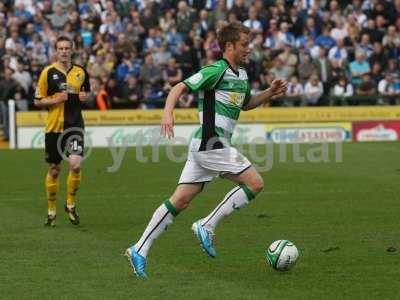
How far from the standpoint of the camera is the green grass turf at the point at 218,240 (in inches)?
328

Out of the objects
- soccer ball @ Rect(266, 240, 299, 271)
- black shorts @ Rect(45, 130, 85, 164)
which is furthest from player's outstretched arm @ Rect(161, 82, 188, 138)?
black shorts @ Rect(45, 130, 85, 164)

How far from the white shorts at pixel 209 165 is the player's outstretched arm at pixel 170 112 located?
0.73 m

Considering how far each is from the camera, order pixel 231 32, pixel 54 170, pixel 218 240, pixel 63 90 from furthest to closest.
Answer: pixel 54 170 < pixel 63 90 < pixel 218 240 < pixel 231 32

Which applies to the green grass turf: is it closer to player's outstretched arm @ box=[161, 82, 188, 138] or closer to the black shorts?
the black shorts

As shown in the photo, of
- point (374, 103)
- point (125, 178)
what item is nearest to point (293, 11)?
point (374, 103)

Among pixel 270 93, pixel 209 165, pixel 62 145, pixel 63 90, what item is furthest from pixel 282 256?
pixel 63 90

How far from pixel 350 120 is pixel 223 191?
12.6 m

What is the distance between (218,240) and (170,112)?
2.85m

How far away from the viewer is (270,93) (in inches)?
378

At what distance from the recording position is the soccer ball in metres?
9.01

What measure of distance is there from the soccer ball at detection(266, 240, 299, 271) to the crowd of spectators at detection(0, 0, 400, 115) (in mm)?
18220

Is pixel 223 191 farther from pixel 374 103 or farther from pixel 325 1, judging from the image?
pixel 325 1

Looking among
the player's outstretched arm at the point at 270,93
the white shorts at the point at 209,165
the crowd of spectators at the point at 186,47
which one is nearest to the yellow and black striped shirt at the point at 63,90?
the player's outstretched arm at the point at 270,93

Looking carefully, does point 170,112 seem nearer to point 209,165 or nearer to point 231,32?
point 209,165
